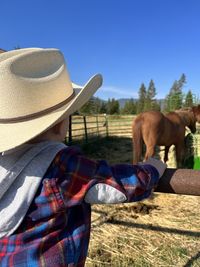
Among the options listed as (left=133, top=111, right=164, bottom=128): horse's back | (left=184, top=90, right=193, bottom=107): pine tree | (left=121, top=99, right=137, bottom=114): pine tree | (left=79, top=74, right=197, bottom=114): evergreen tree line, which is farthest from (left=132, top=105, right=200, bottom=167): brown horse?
(left=121, top=99, right=137, bottom=114): pine tree

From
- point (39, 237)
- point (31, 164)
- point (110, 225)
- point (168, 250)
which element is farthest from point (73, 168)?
point (110, 225)

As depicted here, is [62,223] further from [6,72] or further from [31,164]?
[6,72]

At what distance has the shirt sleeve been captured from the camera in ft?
2.98

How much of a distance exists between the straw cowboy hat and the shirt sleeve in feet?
0.41

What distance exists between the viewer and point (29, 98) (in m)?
0.88

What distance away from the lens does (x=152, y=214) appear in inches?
152

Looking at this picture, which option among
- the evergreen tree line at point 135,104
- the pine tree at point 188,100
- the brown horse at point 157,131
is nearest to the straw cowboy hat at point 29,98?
the brown horse at point 157,131

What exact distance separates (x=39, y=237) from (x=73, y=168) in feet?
0.79

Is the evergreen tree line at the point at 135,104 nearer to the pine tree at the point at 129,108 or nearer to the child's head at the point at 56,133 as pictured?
the pine tree at the point at 129,108

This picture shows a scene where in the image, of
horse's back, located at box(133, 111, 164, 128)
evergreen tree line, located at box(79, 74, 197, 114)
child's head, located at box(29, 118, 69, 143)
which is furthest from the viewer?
evergreen tree line, located at box(79, 74, 197, 114)

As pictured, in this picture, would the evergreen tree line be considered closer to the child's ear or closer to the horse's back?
the horse's back

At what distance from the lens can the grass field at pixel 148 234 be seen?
8.70ft

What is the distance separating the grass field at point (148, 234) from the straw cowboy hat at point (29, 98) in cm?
201

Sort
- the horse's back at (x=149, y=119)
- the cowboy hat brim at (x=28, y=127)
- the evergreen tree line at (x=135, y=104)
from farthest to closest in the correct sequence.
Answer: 1. the evergreen tree line at (x=135, y=104)
2. the horse's back at (x=149, y=119)
3. the cowboy hat brim at (x=28, y=127)
